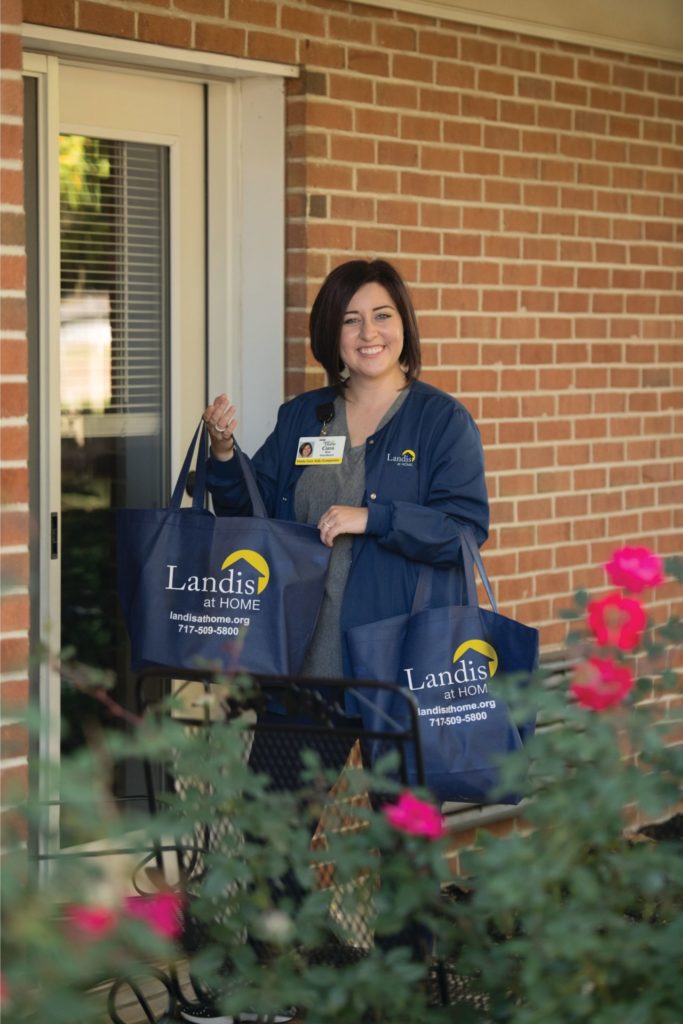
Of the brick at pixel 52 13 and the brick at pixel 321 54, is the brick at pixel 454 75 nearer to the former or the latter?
the brick at pixel 321 54

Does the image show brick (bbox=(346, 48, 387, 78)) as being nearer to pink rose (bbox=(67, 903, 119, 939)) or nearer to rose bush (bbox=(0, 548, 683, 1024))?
rose bush (bbox=(0, 548, 683, 1024))

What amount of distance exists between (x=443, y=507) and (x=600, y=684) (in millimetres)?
1539

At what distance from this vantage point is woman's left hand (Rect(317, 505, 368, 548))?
3.63 metres

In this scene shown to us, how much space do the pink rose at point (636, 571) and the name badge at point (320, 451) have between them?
1.50 meters

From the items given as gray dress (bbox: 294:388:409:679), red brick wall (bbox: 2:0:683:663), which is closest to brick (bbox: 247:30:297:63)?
red brick wall (bbox: 2:0:683:663)

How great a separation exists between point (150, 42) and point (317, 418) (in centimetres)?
119

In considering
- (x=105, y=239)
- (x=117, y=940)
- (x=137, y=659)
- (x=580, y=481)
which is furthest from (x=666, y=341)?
(x=117, y=940)

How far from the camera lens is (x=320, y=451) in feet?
12.7

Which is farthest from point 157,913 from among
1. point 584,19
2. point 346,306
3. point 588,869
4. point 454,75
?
point 584,19

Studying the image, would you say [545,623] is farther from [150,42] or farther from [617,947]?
[617,947]

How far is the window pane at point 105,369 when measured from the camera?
4.60m

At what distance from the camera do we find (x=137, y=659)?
3750mm

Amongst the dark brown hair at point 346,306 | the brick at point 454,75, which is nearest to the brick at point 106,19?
the dark brown hair at point 346,306

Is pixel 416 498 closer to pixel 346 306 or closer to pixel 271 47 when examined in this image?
pixel 346 306
